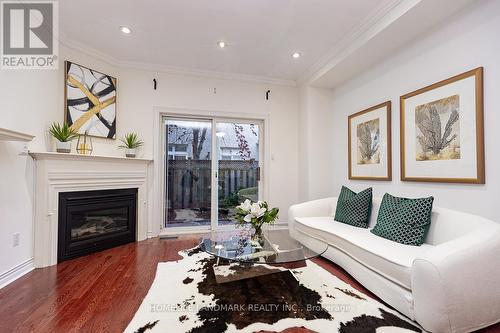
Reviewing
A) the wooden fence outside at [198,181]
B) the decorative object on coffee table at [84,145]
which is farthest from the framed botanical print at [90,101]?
the wooden fence outside at [198,181]

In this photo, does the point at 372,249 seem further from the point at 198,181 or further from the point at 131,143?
the point at 131,143

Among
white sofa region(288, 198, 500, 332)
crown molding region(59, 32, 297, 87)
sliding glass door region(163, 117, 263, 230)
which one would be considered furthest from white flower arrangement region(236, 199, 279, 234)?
crown molding region(59, 32, 297, 87)

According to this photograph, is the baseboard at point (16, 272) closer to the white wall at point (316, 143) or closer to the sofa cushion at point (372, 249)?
the sofa cushion at point (372, 249)

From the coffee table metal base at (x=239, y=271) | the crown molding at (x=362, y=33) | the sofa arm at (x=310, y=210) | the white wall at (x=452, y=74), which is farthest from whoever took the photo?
the sofa arm at (x=310, y=210)

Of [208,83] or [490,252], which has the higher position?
[208,83]

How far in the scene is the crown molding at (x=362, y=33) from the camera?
7.48ft

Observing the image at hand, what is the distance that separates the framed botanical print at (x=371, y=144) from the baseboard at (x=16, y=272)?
416 centimetres

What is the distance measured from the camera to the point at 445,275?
1414 mm

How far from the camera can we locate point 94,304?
181 centimetres

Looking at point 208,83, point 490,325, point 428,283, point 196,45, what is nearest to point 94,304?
point 428,283

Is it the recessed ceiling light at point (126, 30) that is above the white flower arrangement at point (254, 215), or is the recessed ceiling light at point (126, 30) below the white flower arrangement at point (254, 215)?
above

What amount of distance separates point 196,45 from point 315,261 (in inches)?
126

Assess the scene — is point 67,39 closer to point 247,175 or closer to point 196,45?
point 196,45

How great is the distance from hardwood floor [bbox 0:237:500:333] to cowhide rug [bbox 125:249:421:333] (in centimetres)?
13
